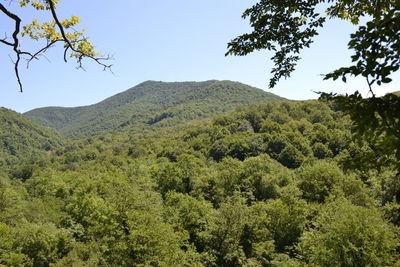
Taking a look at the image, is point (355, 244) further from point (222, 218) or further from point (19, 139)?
point (19, 139)

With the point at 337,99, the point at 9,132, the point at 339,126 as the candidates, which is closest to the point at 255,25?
the point at 337,99

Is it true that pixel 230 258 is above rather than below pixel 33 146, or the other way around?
below

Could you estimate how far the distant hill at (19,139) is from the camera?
15462cm

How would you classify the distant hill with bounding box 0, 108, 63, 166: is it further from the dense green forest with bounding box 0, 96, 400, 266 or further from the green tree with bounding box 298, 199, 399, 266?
the green tree with bounding box 298, 199, 399, 266

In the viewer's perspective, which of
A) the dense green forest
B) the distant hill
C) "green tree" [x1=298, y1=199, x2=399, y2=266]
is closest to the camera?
"green tree" [x1=298, y1=199, x2=399, y2=266]

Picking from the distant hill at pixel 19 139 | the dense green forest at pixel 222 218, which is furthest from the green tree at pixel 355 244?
the distant hill at pixel 19 139

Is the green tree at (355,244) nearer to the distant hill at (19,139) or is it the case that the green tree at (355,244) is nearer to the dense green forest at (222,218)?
the dense green forest at (222,218)

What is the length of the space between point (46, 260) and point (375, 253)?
2962 cm

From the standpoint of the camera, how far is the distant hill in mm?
154625

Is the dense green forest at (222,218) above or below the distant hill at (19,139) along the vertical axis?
below

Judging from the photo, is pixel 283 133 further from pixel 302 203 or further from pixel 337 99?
pixel 337 99

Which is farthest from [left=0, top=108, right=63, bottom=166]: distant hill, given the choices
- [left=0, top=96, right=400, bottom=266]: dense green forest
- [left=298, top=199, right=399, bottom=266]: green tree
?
[left=298, top=199, right=399, bottom=266]: green tree

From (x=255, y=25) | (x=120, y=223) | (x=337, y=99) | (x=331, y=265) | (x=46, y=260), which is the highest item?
(x=255, y=25)

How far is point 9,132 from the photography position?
16638cm
